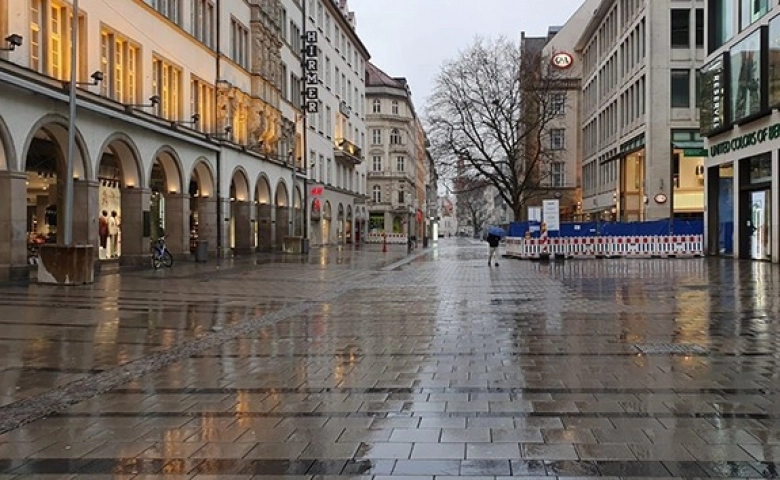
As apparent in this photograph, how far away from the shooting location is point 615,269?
91.1 feet

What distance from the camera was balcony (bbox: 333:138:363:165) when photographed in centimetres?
6575

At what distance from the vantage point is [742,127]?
106 ft

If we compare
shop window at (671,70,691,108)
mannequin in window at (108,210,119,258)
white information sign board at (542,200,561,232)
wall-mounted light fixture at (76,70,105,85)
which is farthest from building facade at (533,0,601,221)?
wall-mounted light fixture at (76,70,105,85)

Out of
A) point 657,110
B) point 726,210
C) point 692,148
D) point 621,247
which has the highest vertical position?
point 657,110

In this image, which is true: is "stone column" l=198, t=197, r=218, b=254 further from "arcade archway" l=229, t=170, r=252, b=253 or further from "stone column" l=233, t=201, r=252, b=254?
"stone column" l=233, t=201, r=252, b=254

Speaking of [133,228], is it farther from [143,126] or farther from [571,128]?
[571,128]

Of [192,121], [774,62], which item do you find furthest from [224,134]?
[774,62]

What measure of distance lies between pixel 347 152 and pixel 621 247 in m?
34.5

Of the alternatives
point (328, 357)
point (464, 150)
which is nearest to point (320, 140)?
point (464, 150)

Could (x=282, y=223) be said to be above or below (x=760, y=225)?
above

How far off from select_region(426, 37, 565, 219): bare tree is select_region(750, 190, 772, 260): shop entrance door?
19.0 metres

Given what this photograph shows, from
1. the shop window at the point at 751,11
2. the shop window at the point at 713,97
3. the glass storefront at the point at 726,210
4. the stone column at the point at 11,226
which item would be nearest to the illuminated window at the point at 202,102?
the stone column at the point at 11,226

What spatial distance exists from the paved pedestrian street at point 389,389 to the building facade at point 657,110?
31861 mm

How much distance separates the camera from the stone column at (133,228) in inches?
1080
